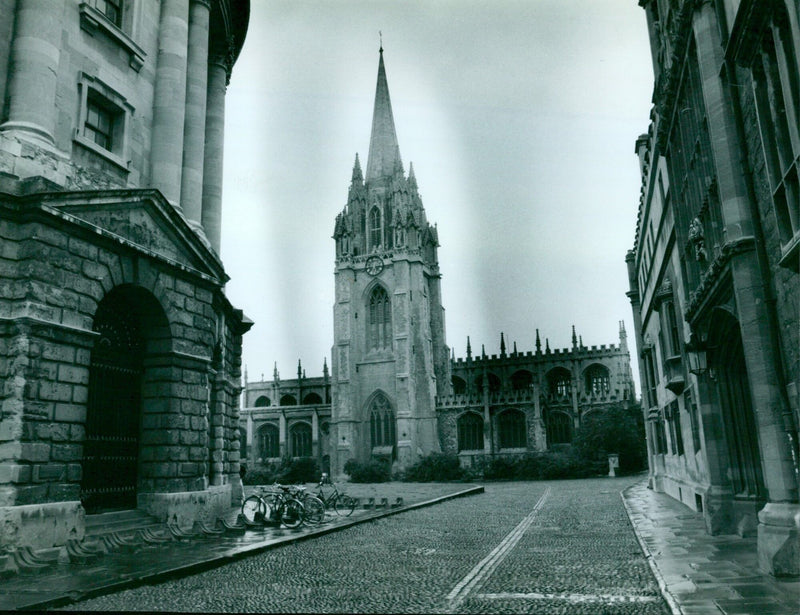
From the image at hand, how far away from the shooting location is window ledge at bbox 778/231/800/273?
6.69m

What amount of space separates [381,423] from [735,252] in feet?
172

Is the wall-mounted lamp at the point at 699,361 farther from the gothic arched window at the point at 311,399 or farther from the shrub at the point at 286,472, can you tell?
the gothic arched window at the point at 311,399

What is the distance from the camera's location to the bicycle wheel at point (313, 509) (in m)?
15.2

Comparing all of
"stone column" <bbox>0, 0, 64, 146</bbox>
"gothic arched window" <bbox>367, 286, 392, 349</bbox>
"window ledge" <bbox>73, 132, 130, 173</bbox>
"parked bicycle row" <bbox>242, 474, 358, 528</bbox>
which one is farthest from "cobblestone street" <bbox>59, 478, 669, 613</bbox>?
"gothic arched window" <bbox>367, 286, 392, 349</bbox>

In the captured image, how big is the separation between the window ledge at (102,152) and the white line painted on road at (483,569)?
1065cm

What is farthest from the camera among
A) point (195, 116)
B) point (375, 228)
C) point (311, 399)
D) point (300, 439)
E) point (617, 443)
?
point (311, 399)

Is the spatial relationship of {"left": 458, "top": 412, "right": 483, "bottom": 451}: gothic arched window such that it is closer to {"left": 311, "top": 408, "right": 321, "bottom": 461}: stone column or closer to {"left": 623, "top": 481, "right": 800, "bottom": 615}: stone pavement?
{"left": 311, "top": 408, "right": 321, "bottom": 461}: stone column

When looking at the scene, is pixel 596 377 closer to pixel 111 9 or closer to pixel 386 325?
pixel 386 325

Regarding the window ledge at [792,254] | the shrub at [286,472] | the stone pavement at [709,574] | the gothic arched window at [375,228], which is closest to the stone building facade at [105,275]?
the stone pavement at [709,574]

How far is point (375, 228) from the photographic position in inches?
2574

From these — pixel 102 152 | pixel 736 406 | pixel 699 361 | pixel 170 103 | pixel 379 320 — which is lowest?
pixel 736 406

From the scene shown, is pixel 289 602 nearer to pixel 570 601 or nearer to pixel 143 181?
pixel 570 601

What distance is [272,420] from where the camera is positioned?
68.6 m

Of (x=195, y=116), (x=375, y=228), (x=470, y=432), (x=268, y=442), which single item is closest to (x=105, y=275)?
(x=195, y=116)
